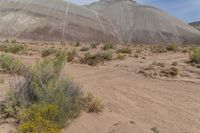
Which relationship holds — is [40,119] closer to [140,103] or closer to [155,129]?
[155,129]

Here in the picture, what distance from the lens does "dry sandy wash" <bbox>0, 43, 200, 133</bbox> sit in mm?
7387

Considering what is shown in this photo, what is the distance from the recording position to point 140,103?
916 cm

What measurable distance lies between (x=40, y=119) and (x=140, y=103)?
11.7 feet

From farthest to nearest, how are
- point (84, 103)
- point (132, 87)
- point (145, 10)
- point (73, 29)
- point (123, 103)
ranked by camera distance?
point (145, 10), point (73, 29), point (132, 87), point (123, 103), point (84, 103)

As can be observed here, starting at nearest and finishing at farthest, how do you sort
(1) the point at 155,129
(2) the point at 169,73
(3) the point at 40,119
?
1. (3) the point at 40,119
2. (1) the point at 155,129
3. (2) the point at 169,73

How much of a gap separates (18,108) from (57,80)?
128 cm

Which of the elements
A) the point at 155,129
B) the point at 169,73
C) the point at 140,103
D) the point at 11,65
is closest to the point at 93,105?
the point at 140,103

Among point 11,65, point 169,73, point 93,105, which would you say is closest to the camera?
point 93,105

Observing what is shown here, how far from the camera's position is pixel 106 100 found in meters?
9.21

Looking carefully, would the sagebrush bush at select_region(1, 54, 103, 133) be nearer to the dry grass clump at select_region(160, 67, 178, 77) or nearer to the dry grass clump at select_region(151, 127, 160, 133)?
the dry grass clump at select_region(151, 127, 160, 133)

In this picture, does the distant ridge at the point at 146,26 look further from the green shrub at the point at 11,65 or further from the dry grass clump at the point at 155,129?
the dry grass clump at the point at 155,129

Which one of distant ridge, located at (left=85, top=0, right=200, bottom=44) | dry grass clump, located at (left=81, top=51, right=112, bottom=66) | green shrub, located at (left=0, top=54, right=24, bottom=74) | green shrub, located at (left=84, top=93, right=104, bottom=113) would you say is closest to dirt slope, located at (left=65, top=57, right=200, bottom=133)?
green shrub, located at (left=84, top=93, right=104, bottom=113)

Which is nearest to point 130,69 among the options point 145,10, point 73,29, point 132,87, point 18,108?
point 132,87

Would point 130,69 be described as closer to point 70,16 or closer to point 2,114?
point 2,114
